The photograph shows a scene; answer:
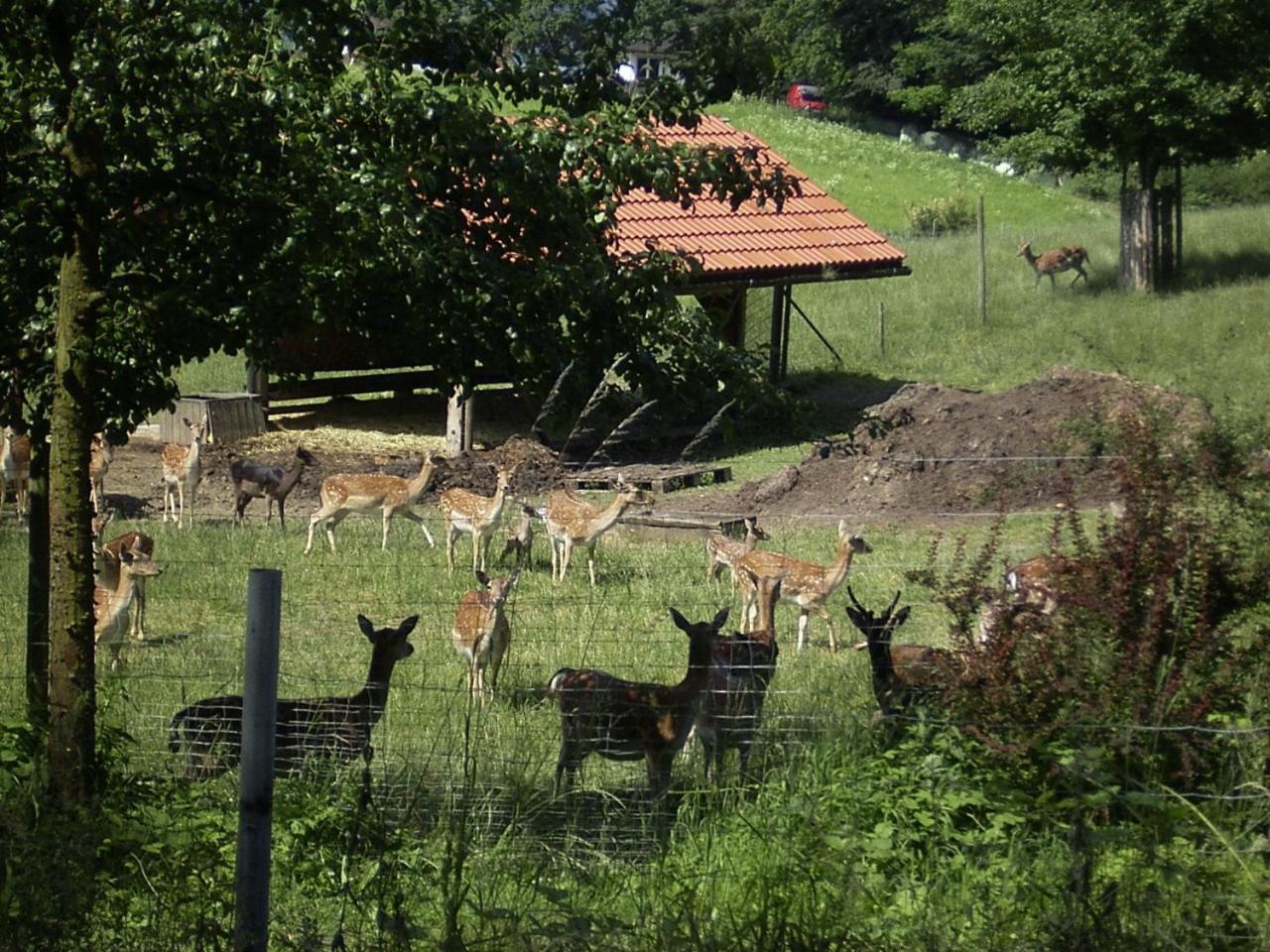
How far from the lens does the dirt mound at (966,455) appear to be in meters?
16.9

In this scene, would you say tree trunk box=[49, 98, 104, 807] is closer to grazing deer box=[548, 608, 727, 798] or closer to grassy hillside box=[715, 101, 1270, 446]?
grazing deer box=[548, 608, 727, 798]

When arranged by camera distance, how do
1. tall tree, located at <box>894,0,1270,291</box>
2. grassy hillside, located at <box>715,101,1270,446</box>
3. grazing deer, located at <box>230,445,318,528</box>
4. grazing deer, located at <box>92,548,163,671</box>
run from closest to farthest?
grazing deer, located at <box>92,548,163,671</box>, grazing deer, located at <box>230,445,318,528</box>, grassy hillside, located at <box>715,101,1270,446</box>, tall tree, located at <box>894,0,1270,291</box>

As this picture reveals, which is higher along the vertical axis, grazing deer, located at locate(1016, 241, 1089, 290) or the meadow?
grazing deer, located at locate(1016, 241, 1089, 290)

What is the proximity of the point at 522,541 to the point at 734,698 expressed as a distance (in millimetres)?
6976

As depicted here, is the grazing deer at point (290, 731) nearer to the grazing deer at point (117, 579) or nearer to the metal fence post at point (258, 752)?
the metal fence post at point (258, 752)

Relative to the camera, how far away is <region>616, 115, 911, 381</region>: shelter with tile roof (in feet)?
77.0

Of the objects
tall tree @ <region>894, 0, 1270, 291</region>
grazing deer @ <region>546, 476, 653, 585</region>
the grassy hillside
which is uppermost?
tall tree @ <region>894, 0, 1270, 291</region>

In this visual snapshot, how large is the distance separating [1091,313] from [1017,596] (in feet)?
76.6

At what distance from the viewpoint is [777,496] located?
1836 cm

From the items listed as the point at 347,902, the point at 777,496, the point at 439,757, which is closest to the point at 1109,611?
the point at 439,757

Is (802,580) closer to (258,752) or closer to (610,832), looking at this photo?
(610,832)

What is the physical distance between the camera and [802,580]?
11562mm

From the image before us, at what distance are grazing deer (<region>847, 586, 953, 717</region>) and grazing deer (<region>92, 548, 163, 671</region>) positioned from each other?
445 cm

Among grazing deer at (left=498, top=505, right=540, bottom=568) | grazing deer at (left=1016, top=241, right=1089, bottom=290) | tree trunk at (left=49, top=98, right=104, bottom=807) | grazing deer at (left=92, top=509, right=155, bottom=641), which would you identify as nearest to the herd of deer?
grazing deer at (left=92, top=509, right=155, bottom=641)
